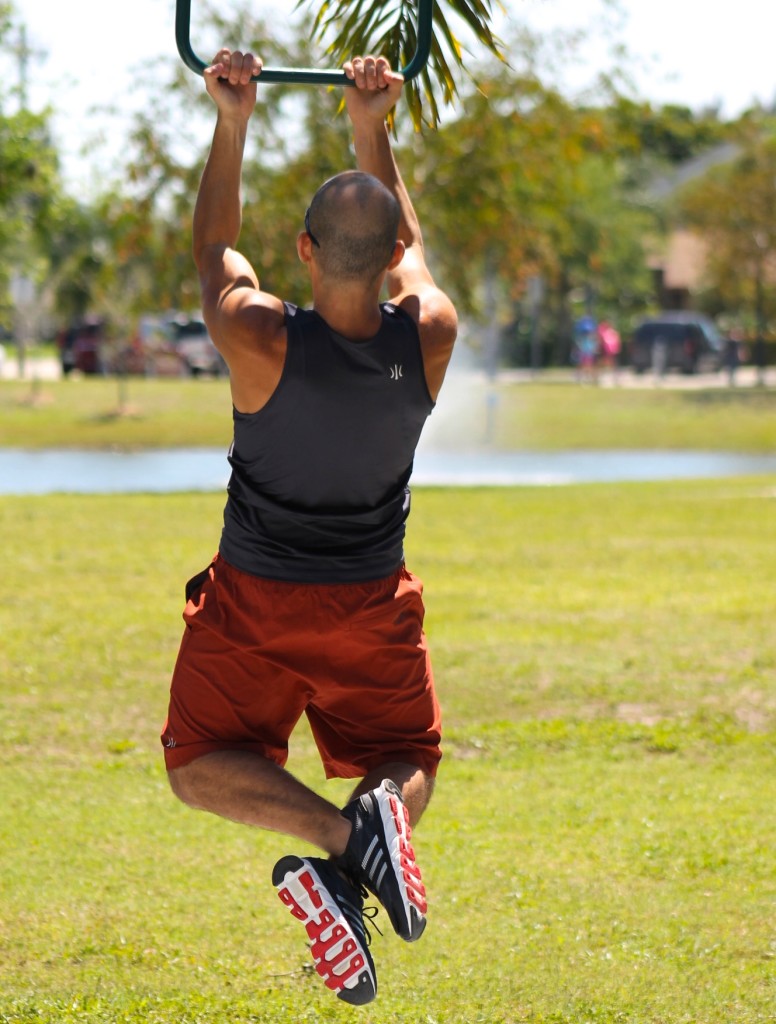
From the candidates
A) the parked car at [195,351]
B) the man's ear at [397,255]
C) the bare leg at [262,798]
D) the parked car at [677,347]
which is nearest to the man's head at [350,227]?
the man's ear at [397,255]

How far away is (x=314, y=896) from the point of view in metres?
3.65

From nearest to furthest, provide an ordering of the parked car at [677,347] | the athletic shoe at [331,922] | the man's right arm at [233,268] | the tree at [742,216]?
the athletic shoe at [331,922], the man's right arm at [233,268], the tree at [742,216], the parked car at [677,347]

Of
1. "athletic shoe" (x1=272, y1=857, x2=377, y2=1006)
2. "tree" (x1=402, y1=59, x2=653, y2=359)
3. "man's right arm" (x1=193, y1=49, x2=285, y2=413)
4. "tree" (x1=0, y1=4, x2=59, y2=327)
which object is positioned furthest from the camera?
"tree" (x1=402, y1=59, x2=653, y2=359)

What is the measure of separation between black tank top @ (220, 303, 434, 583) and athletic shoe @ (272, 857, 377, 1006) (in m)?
0.74

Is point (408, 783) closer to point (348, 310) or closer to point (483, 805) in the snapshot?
point (348, 310)

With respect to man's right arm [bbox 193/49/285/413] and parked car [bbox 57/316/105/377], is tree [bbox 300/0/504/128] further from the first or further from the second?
parked car [bbox 57/316/105/377]

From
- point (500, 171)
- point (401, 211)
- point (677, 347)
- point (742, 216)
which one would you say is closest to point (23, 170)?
point (500, 171)

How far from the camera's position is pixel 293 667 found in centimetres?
399

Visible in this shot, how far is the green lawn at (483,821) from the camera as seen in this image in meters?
4.43

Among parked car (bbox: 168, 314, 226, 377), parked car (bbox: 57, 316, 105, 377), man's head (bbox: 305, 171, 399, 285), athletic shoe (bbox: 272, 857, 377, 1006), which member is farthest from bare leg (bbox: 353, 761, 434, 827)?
parked car (bbox: 57, 316, 105, 377)

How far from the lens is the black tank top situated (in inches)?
148

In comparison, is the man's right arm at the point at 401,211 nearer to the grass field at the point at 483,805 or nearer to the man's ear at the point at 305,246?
the man's ear at the point at 305,246

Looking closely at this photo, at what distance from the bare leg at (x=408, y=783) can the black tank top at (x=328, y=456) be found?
0.50 m

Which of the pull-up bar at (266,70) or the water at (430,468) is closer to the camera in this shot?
the pull-up bar at (266,70)
